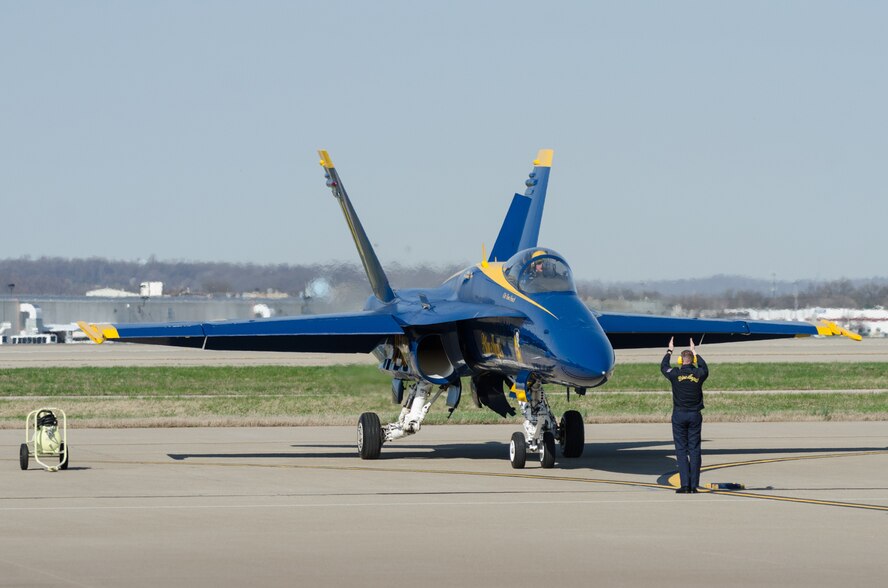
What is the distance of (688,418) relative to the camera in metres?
15.0

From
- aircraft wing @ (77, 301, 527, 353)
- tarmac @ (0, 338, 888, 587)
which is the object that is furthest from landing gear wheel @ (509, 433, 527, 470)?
aircraft wing @ (77, 301, 527, 353)

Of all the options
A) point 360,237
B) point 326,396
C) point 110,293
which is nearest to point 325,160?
point 360,237

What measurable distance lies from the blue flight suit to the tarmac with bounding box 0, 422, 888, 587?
391 mm

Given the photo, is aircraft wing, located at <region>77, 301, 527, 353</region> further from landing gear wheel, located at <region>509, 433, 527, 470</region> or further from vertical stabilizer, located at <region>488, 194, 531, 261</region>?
vertical stabilizer, located at <region>488, 194, 531, 261</region>

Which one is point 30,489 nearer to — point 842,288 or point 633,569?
point 633,569

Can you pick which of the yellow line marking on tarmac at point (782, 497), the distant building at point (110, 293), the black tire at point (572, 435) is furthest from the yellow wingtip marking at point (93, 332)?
the distant building at point (110, 293)

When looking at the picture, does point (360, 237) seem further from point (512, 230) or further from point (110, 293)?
point (110, 293)

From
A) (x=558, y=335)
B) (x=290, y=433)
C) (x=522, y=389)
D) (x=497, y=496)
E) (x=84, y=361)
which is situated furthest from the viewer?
(x=84, y=361)

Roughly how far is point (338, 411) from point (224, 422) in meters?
4.79

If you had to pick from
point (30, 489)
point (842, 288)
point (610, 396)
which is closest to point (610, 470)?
point (30, 489)

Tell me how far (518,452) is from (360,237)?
18.8ft

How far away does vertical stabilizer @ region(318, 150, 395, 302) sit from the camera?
2155 cm

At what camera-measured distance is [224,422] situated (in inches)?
1043

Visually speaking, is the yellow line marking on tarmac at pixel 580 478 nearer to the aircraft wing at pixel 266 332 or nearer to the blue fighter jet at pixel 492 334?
the blue fighter jet at pixel 492 334
